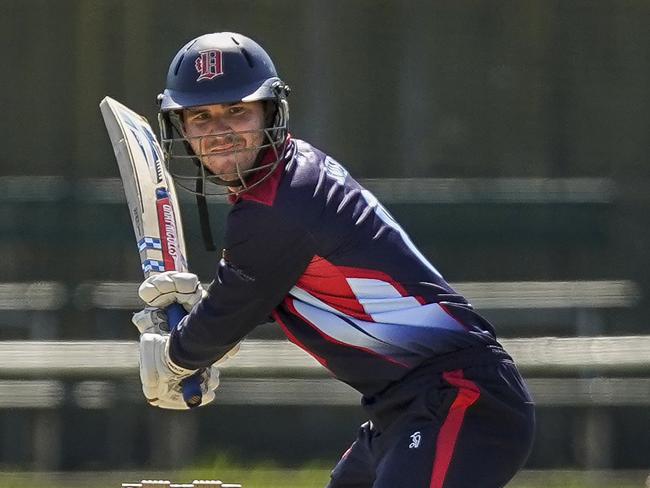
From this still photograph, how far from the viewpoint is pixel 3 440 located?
716 cm

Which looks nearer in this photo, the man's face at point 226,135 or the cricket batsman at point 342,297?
the cricket batsman at point 342,297

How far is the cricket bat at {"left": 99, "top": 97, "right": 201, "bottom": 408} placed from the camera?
4469 mm

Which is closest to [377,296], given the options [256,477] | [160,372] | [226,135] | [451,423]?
[451,423]

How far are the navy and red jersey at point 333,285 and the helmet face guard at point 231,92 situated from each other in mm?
56

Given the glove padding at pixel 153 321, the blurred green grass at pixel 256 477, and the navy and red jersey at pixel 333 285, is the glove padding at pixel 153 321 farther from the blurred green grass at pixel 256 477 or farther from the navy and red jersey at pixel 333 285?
the blurred green grass at pixel 256 477

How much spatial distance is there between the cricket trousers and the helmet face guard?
62cm

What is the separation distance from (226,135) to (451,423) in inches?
34.0

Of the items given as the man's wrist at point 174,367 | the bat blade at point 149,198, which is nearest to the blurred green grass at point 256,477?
the bat blade at point 149,198

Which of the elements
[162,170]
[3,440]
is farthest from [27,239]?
[162,170]

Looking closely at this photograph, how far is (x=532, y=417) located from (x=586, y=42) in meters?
3.88

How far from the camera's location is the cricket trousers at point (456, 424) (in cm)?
350

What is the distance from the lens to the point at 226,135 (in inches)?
146

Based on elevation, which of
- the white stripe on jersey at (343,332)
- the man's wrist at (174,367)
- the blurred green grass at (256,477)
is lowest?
the blurred green grass at (256,477)

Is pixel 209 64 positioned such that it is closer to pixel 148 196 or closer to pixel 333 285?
pixel 333 285
